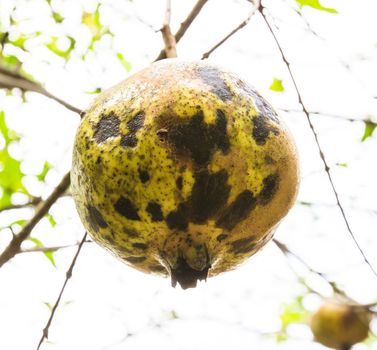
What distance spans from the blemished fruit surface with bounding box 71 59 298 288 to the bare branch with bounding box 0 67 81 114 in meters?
0.44

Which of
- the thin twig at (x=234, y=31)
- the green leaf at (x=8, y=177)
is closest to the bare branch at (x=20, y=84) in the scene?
the thin twig at (x=234, y=31)

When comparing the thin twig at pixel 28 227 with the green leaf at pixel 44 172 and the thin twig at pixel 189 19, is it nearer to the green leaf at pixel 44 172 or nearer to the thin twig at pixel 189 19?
the thin twig at pixel 189 19

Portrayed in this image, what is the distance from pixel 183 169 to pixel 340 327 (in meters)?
0.71

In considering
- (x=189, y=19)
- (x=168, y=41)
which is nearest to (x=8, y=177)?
(x=189, y=19)

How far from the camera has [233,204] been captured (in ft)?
3.88

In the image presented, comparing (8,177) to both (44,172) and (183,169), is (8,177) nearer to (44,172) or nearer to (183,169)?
(44,172)

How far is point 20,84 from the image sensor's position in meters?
1.84

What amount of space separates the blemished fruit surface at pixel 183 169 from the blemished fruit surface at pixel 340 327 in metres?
0.42

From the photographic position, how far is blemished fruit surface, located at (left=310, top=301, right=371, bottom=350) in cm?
156

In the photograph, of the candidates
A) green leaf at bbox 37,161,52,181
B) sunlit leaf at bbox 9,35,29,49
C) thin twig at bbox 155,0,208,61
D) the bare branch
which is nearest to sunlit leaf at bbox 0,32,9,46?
sunlit leaf at bbox 9,35,29,49

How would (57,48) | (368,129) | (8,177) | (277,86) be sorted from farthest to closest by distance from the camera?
(57,48)
(277,86)
(8,177)
(368,129)

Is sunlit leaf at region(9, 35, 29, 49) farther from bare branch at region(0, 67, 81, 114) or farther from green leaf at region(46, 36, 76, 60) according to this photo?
bare branch at region(0, 67, 81, 114)

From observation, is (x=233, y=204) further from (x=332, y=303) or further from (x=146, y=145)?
(x=332, y=303)

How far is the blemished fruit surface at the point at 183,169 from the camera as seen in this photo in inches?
45.1
